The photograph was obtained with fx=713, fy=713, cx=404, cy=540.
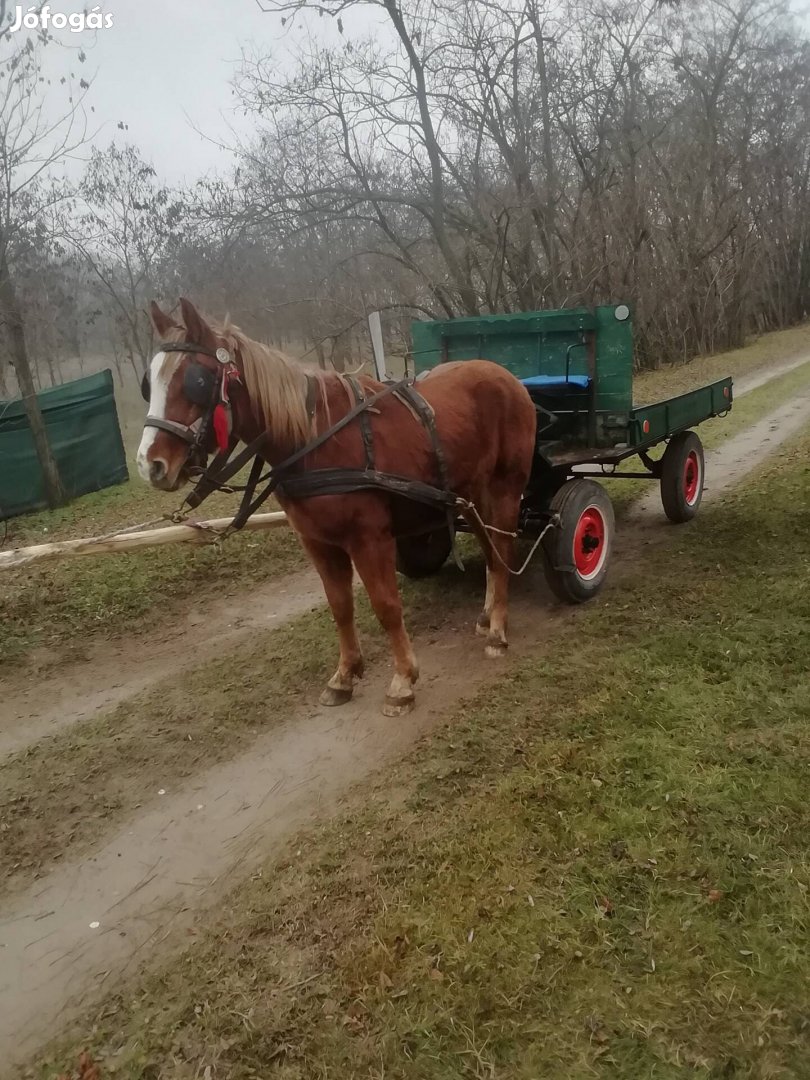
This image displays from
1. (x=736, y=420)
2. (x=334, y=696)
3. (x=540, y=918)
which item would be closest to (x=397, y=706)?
(x=334, y=696)

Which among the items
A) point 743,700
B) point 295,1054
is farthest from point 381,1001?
point 743,700

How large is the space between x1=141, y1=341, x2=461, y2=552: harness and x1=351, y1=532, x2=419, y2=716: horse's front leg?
0.96 feet

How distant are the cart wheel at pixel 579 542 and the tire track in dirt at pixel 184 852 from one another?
19.2 inches

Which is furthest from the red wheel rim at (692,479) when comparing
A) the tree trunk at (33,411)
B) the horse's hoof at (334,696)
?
the tree trunk at (33,411)

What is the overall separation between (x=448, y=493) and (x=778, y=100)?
28.1 m

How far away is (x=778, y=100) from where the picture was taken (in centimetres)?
2425

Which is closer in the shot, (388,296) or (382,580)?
(382,580)

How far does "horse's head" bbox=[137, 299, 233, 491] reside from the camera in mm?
2785

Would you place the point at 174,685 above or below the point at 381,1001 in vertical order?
above

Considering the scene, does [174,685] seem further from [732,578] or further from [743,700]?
[732,578]

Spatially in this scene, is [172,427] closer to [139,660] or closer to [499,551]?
[499,551]

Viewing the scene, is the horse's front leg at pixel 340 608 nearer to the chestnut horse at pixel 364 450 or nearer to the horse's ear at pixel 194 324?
the chestnut horse at pixel 364 450

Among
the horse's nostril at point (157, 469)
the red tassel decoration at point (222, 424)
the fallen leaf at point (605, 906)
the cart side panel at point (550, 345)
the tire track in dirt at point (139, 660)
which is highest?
the cart side panel at point (550, 345)

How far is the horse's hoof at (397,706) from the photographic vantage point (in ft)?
12.2
